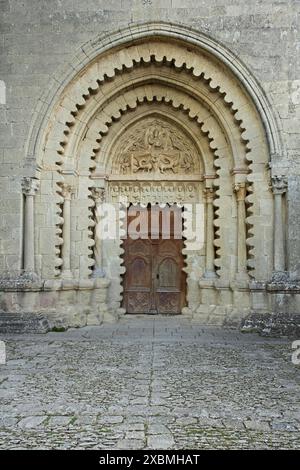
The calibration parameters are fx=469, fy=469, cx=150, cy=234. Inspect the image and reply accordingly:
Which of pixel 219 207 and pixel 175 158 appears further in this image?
pixel 175 158

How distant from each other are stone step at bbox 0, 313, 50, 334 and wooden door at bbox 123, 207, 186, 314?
7.54 feet

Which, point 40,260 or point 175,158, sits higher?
point 175,158

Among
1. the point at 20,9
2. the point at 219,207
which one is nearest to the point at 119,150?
the point at 219,207

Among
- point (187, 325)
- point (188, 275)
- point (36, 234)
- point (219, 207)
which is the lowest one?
point (187, 325)

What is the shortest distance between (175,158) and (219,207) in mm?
1537

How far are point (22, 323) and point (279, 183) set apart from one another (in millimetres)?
5144

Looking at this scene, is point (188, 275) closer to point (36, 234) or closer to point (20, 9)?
point (36, 234)

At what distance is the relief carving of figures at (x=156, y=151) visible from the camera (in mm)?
10078

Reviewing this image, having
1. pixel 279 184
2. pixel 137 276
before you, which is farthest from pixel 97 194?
pixel 279 184

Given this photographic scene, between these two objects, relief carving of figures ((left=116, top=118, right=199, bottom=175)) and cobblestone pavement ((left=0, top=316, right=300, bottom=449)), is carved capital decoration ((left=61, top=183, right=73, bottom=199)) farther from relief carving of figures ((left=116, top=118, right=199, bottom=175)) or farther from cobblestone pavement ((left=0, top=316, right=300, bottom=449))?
cobblestone pavement ((left=0, top=316, right=300, bottom=449))

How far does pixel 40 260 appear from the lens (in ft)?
28.4

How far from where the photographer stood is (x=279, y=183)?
838 centimetres
